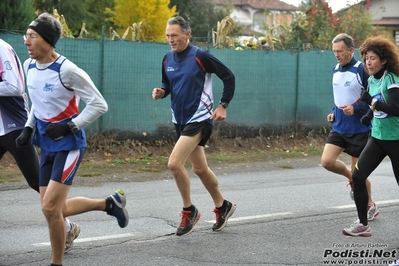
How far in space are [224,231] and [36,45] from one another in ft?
9.81

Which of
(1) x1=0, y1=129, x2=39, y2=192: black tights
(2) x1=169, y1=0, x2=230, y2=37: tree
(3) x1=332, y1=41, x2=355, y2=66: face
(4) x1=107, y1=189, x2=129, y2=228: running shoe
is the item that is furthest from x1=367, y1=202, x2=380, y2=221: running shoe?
(2) x1=169, y1=0, x2=230, y2=37: tree

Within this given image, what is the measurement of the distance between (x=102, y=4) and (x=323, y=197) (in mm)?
36881

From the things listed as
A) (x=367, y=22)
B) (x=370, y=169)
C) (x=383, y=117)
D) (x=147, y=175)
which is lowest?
(x=147, y=175)

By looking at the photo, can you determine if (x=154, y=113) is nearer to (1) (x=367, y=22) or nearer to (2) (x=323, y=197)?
(2) (x=323, y=197)

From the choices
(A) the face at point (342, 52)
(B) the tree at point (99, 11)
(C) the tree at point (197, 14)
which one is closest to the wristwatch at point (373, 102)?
(A) the face at point (342, 52)

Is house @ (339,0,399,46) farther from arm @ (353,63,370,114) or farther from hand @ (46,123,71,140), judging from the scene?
hand @ (46,123,71,140)

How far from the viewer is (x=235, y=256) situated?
21.6 feet

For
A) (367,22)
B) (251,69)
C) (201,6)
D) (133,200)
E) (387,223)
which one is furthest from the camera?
(201,6)

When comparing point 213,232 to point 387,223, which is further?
point 387,223

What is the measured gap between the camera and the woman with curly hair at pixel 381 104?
22.5 ft

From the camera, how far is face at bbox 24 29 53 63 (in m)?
5.65

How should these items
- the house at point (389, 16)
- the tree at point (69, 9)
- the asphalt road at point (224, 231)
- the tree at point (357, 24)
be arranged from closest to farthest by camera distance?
the asphalt road at point (224, 231) < the tree at point (357, 24) < the tree at point (69, 9) < the house at point (389, 16)

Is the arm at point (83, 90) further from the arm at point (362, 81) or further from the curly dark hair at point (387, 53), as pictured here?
the arm at point (362, 81)

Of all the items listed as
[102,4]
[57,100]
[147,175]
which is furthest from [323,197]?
[102,4]
